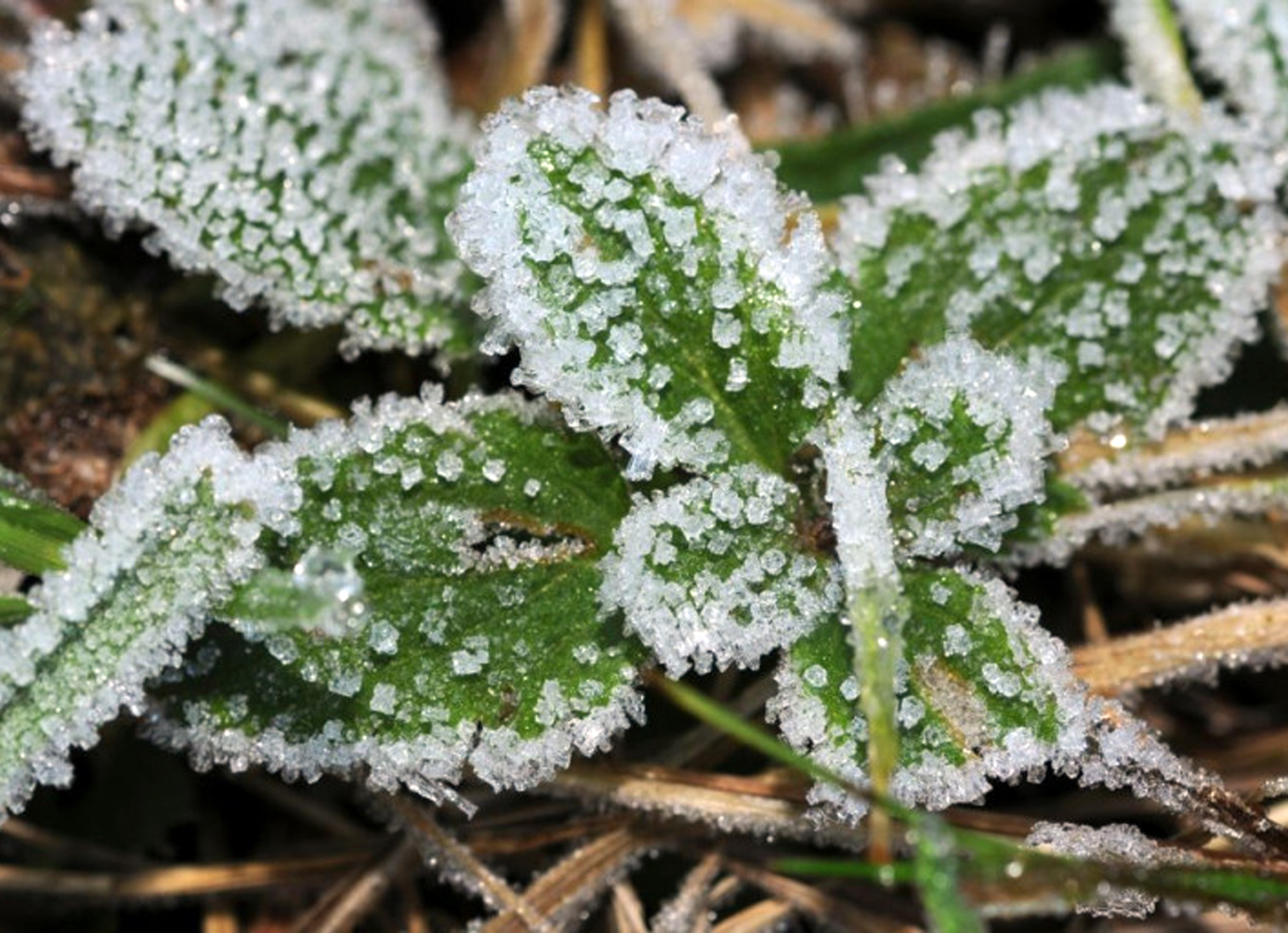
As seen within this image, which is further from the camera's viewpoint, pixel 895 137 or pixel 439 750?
pixel 895 137

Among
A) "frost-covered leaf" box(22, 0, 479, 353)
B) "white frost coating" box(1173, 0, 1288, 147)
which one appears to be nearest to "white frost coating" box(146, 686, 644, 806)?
"frost-covered leaf" box(22, 0, 479, 353)

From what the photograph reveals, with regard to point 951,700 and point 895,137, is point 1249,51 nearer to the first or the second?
point 895,137

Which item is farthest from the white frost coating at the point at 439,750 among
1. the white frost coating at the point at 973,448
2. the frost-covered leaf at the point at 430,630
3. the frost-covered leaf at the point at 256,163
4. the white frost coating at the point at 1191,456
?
the white frost coating at the point at 1191,456

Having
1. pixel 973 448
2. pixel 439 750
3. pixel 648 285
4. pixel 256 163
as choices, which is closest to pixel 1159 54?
pixel 973 448

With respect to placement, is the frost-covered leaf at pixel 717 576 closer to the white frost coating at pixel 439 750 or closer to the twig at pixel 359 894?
the white frost coating at pixel 439 750

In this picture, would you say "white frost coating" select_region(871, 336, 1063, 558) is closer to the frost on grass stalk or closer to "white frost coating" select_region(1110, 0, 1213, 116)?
the frost on grass stalk

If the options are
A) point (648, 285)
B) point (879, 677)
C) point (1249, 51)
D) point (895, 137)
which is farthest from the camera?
point (895, 137)
